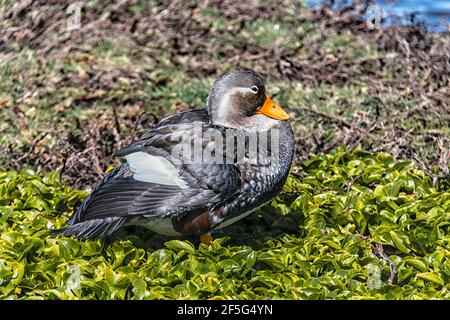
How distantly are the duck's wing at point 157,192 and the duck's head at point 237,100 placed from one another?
1.60ft

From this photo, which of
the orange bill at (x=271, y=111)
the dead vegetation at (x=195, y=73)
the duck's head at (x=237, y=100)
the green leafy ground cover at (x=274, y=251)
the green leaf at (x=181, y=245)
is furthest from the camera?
the dead vegetation at (x=195, y=73)

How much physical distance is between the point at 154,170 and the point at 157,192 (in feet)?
0.47

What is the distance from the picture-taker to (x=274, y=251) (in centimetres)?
541

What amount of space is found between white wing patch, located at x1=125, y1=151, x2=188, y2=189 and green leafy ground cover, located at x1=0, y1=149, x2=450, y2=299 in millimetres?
364

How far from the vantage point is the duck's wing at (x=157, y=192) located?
203 inches

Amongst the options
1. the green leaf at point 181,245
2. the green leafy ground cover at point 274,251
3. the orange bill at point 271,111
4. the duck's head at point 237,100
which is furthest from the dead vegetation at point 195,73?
the green leaf at point 181,245

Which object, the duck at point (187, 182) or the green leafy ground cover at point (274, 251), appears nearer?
the green leafy ground cover at point (274, 251)

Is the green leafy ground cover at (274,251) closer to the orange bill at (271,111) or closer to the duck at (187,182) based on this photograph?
the duck at (187,182)

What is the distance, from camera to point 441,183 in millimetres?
6480

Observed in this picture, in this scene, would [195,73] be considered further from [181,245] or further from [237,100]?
[181,245]

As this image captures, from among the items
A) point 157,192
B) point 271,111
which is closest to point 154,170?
point 157,192

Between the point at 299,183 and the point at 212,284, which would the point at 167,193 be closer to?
the point at 212,284
